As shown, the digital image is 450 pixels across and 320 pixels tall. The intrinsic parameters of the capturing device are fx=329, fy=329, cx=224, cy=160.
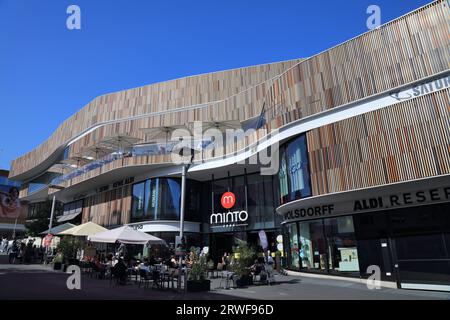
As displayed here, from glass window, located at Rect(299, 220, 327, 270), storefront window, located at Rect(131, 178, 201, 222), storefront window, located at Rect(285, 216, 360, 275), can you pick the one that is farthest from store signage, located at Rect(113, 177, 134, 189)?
glass window, located at Rect(299, 220, 327, 270)

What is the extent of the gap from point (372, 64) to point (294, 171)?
22.6 feet

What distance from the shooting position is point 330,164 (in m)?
16.7

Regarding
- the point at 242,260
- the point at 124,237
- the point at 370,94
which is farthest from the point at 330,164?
the point at 124,237

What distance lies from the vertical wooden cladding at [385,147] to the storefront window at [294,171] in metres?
0.64

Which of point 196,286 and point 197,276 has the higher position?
point 197,276

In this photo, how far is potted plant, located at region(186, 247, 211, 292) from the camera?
1352 centimetres

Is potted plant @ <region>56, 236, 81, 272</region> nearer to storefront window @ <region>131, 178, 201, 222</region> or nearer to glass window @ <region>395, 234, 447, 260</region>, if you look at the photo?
storefront window @ <region>131, 178, 201, 222</region>

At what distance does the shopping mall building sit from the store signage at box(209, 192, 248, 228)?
0.37 ft

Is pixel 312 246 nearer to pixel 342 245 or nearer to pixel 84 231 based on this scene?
pixel 342 245

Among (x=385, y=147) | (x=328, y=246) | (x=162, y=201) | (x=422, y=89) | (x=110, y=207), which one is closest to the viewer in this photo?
(x=422, y=89)


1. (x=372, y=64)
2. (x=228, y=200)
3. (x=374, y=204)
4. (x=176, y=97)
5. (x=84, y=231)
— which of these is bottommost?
(x=84, y=231)

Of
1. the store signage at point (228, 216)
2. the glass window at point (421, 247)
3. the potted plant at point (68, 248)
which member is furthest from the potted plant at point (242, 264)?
the potted plant at point (68, 248)

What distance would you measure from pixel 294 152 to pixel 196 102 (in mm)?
16068

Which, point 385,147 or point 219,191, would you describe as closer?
point 385,147
